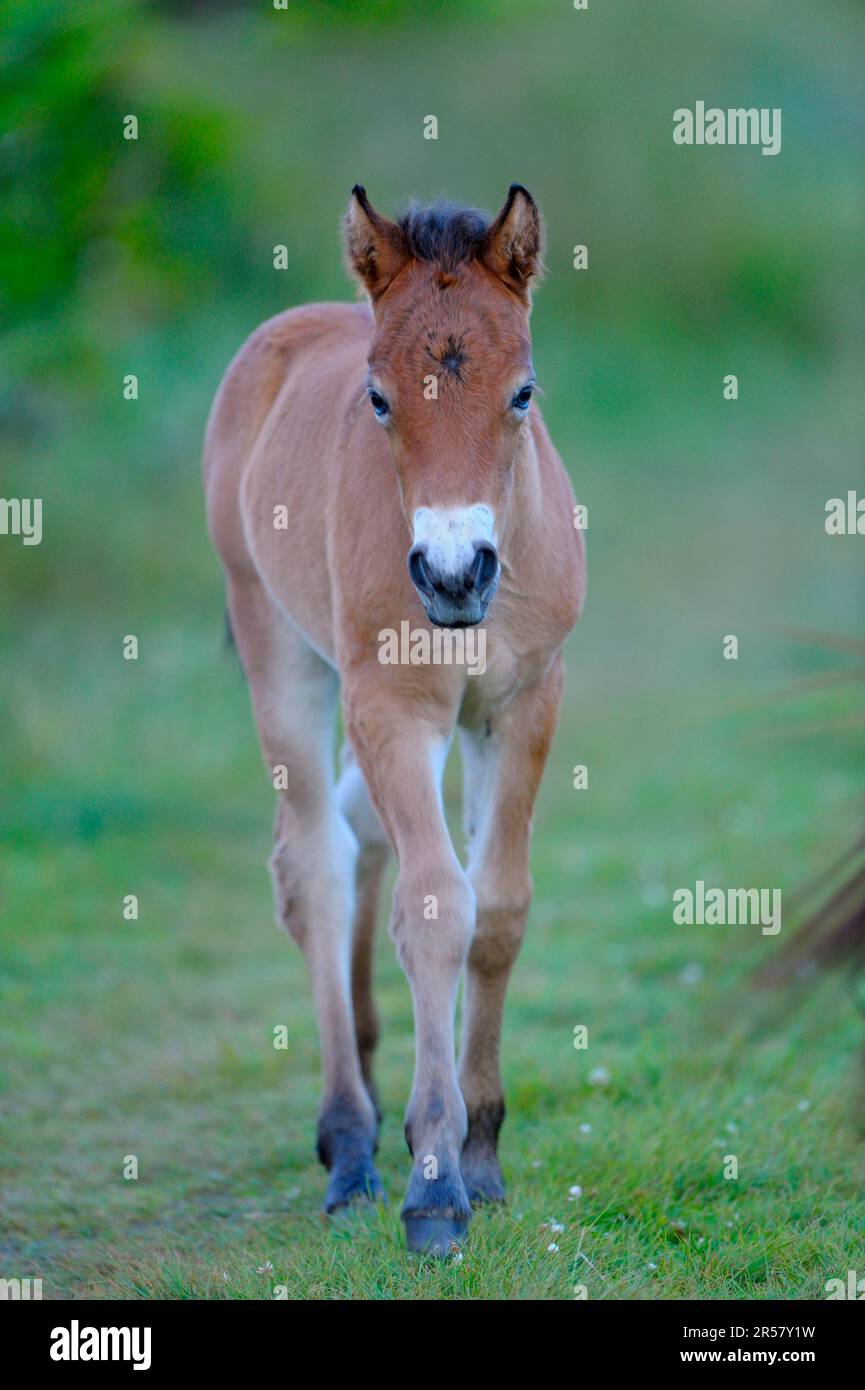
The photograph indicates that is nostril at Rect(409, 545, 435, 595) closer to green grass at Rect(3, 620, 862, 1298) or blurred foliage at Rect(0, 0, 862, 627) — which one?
green grass at Rect(3, 620, 862, 1298)

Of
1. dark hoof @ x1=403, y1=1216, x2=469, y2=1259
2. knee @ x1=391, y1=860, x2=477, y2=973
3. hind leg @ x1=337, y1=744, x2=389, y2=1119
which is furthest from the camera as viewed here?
hind leg @ x1=337, y1=744, x2=389, y2=1119

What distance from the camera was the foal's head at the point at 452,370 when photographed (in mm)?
3910

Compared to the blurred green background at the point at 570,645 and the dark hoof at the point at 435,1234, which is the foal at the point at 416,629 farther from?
the blurred green background at the point at 570,645

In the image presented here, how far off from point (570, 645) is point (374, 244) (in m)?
10.5

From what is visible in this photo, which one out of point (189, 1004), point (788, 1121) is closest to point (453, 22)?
point (189, 1004)

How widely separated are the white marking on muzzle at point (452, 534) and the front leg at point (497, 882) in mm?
846

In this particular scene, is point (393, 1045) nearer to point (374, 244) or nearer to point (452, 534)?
point (452, 534)

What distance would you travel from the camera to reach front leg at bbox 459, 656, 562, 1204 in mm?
4664

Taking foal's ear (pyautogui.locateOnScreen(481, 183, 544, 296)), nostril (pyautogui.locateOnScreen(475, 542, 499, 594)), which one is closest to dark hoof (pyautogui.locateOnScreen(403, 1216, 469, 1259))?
nostril (pyautogui.locateOnScreen(475, 542, 499, 594))

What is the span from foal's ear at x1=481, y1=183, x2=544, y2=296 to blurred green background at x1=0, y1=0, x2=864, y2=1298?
118 centimetres

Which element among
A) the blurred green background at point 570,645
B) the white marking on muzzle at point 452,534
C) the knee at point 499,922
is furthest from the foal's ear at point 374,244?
the knee at point 499,922

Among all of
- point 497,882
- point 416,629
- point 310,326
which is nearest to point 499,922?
point 497,882

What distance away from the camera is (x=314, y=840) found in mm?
5402
